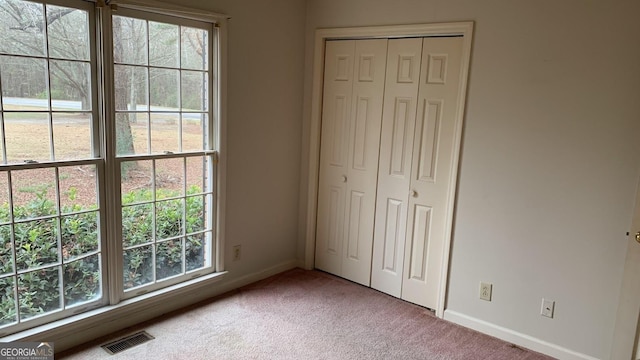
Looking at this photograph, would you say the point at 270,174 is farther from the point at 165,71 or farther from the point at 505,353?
the point at 505,353

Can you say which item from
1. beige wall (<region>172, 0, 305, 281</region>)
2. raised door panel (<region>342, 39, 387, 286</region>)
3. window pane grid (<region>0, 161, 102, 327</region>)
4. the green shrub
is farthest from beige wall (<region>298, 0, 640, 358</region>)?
window pane grid (<region>0, 161, 102, 327</region>)

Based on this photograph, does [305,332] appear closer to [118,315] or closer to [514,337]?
[118,315]

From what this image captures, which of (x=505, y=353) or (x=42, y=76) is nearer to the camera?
(x=42, y=76)

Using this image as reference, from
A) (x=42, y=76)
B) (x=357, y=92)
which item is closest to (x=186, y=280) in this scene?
(x=42, y=76)

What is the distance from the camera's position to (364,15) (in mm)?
3408

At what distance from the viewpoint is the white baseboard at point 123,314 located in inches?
99.7

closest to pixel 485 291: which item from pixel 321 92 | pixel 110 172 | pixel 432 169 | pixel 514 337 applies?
pixel 514 337

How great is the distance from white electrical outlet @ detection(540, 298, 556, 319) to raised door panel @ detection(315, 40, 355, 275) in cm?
155

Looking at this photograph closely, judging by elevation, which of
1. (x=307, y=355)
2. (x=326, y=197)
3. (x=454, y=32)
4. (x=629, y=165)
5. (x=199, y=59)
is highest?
(x=454, y=32)

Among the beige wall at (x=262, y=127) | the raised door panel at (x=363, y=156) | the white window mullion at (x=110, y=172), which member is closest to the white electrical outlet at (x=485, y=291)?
the raised door panel at (x=363, y=156)

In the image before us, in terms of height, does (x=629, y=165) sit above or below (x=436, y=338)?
above

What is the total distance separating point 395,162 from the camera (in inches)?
134

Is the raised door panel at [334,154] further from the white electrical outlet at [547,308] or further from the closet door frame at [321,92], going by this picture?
the white electrical outlet at [547,308]

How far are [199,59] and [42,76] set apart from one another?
37.9 inches
